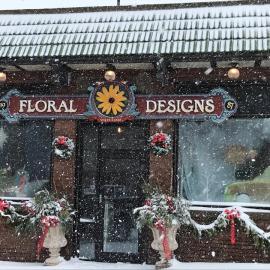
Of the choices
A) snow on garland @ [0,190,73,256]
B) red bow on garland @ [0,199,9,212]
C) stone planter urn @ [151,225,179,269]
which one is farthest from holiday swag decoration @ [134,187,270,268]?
red bow on garland @ [0,199,9,212]

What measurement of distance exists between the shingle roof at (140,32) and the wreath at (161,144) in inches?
65.5

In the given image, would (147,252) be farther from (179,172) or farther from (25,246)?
(25,246)

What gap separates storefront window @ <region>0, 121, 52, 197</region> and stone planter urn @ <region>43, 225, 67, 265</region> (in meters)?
1.21

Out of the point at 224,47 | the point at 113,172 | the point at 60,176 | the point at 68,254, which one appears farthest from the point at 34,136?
the point at 224,47

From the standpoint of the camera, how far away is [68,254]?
1045 centimetres

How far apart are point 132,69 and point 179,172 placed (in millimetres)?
2215

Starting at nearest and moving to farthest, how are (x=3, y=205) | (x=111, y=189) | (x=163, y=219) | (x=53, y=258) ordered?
(x=163, y=219)
(x=53, y=258)
(x=3, y=205)
(x=111, y=189)

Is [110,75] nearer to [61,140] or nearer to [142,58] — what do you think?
[142,58]

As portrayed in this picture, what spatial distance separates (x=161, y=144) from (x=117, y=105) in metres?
1.16

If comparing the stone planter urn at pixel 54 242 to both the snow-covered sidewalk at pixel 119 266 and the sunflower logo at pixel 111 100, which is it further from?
the sunflower logo at pixel 111 100

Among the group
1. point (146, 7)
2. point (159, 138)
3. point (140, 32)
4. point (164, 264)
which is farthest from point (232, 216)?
point (146, 7)

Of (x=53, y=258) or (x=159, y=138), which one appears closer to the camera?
(x=53, y=258)

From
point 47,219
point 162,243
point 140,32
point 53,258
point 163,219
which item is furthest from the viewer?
point 140,32

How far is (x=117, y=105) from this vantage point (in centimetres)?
1058
